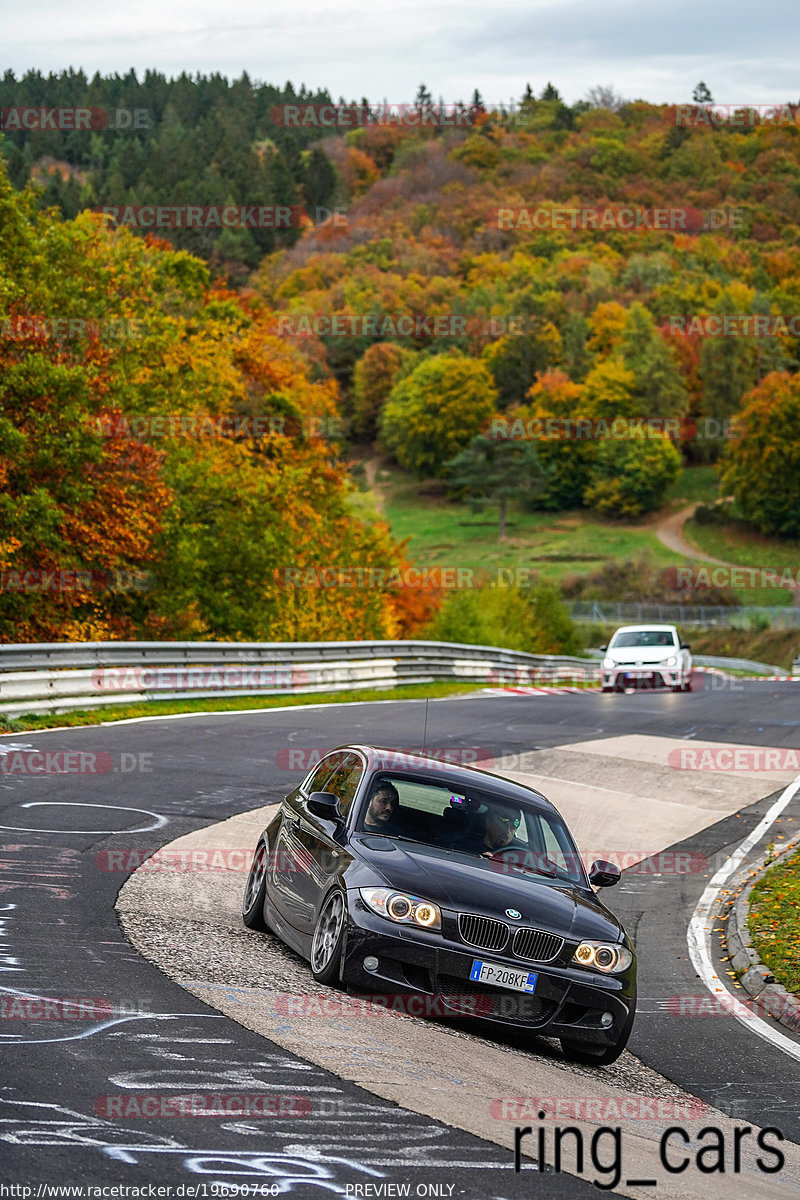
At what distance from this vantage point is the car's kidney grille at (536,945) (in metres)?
7.93

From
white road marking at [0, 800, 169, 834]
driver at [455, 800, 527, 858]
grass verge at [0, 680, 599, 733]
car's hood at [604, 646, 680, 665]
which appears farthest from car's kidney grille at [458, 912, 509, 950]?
car's hood at [604, 646, 680, 665]

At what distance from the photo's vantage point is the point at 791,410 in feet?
390

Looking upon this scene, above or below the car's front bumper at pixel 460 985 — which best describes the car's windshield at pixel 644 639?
below

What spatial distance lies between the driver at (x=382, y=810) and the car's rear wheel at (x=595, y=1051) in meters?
1.68

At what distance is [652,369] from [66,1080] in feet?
480

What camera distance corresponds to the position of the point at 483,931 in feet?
26.0

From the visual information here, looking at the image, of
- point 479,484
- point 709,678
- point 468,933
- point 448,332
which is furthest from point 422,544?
point 468,933

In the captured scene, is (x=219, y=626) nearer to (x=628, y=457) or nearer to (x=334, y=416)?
(x=334, y=416)

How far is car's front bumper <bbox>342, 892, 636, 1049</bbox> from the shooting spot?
25.6ft

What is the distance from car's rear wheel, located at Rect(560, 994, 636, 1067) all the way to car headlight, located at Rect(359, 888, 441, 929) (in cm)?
100

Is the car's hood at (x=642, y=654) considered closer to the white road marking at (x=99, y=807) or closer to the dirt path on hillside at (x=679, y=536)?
the white road marking at (x=99, y=807)

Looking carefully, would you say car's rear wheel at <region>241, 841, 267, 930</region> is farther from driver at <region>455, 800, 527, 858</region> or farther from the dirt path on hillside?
the dirt path on hillside

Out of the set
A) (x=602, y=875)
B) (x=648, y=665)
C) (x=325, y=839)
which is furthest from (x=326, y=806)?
(x=648, y=665)

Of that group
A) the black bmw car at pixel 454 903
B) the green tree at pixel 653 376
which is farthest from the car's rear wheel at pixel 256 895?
the green tree at pixel 653 376
